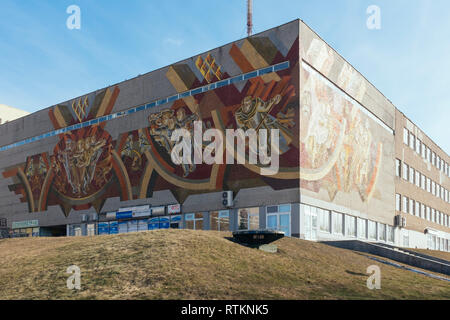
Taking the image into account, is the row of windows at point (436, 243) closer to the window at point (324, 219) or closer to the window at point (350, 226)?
the window at point (350, 226)

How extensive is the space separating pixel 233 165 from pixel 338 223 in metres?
12.1

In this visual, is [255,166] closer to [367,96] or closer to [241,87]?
[241,87]

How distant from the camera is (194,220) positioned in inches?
1868

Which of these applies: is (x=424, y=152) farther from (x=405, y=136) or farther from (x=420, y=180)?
(x=405, y=136)

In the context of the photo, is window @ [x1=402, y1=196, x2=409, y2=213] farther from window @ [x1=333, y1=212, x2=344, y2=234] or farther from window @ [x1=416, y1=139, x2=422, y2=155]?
window @ [x1=333, y1=212, x2=344, y2=234]

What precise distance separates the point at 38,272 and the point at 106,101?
40.5 m

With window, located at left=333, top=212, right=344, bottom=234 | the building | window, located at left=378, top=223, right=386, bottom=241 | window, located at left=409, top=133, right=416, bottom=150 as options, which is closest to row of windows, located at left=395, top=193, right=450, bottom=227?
window, located at left=378, top=223, right=386, bottom=241

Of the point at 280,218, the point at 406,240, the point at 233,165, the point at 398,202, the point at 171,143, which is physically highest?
the point at 171,143

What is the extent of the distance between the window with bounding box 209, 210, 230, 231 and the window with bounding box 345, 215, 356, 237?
12525 millimetres

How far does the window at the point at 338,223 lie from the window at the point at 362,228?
438cm

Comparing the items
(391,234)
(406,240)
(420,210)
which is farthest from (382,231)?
(420,210)

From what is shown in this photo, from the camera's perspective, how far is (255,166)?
42.7 m

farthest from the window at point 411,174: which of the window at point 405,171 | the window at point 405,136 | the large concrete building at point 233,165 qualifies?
the window at point 405,136

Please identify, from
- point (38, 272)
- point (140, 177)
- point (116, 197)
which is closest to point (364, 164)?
point (140, 177)
